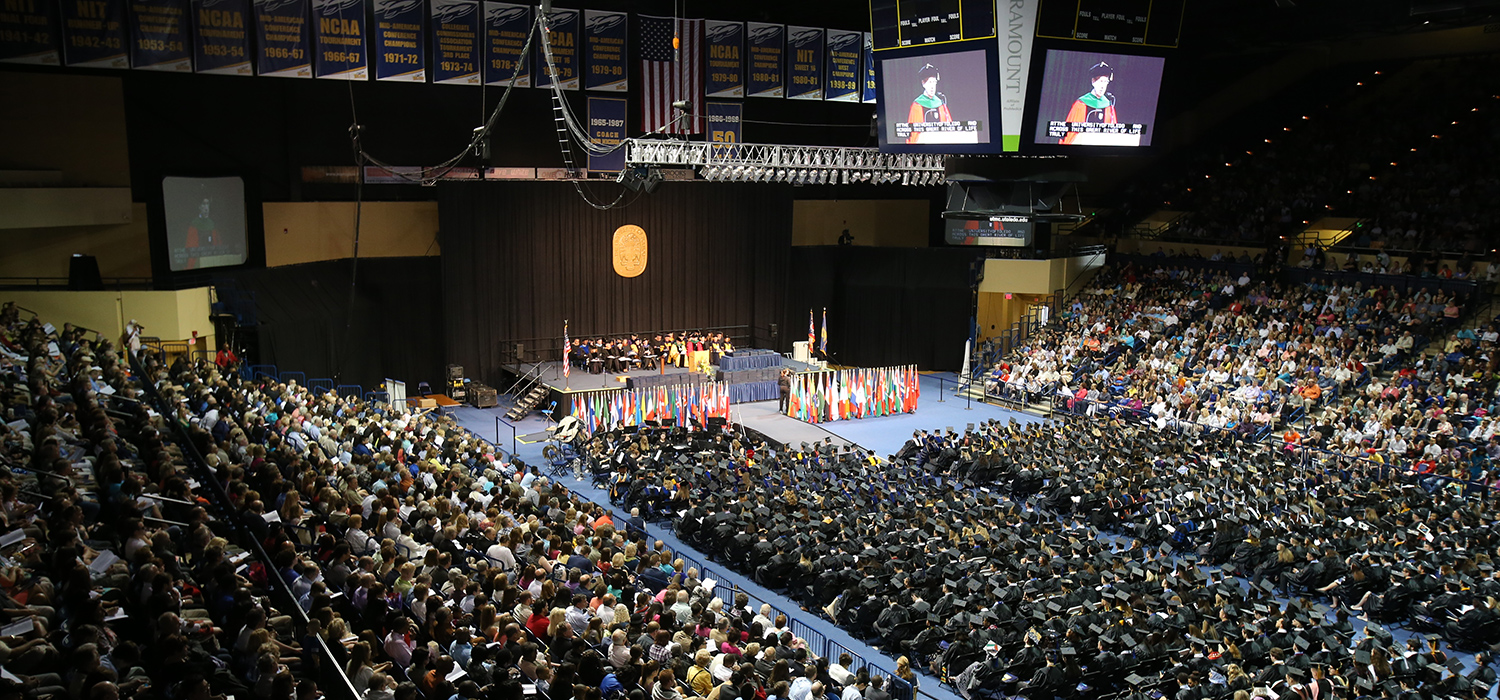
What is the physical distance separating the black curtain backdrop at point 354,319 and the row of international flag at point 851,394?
35.1 feet

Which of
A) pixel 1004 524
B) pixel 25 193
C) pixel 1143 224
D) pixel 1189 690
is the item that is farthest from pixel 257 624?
pixel 1143 224

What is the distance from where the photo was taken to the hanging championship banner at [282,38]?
22750 millimetres

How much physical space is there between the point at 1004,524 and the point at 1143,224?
73.9ft

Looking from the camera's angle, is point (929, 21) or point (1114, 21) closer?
point (1114, 21)

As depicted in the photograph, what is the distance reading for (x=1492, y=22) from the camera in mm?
33438

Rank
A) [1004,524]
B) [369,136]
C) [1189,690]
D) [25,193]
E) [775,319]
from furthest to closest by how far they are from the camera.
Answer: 1. [775,319]
2. [369,136]
3. [25,193]
4. [1004,524]
5. [1189,690]

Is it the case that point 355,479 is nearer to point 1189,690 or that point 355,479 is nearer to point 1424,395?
point 1189,690

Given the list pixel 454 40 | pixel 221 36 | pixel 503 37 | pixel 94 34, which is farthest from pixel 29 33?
pixel 503 37

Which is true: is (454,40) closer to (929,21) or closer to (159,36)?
(159,36)

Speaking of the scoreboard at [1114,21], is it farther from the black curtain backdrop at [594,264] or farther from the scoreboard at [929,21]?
the black curtain backdrop at [594,264]

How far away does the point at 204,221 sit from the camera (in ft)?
82.9

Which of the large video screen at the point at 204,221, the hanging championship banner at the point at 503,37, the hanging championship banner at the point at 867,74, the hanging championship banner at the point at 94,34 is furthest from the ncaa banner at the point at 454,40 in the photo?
the hanging championship banner at the point at 867,74

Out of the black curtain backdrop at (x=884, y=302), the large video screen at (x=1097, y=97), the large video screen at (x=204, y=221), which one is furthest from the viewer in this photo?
the black curtain backdrop at (x=884, y=302)

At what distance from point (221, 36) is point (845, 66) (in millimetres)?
15638
